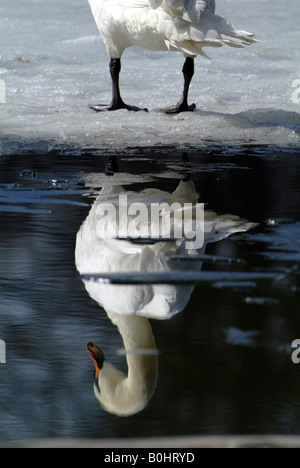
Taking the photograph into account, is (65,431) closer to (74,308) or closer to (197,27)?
(74,308)

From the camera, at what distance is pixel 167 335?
2.98 meters

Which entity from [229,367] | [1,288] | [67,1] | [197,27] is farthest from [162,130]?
[67,1]

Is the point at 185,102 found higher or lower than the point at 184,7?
lower

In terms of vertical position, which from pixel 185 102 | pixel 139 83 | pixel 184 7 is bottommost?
pixel 185 102

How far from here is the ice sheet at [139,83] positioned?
7.31 meters

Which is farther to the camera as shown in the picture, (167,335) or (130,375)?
(167,335)

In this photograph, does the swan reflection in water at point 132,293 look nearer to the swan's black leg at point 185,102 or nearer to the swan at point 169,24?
the swan at point 169,24

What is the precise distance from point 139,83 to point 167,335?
275 inches

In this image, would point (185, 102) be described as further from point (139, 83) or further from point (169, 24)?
point (139, 83)

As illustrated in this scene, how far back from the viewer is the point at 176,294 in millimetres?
3287

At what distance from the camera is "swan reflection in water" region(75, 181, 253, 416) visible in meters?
2.56

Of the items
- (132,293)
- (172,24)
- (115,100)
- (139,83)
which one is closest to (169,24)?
(172,24)

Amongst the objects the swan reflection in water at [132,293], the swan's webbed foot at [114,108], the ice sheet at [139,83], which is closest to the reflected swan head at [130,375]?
the swan reflection in water at [132,293]

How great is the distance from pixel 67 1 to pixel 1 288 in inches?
482
